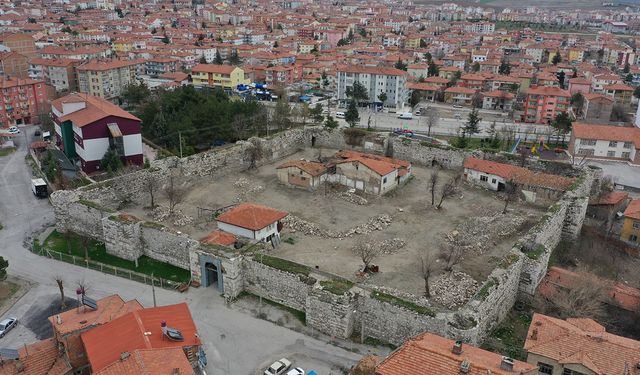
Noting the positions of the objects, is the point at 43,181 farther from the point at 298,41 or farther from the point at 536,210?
the point at 298,41

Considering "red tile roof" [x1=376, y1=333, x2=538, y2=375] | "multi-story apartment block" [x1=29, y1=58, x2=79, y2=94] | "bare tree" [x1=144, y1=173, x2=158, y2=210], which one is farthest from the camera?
"multi-story apartment block" [x1=29, y1=58, x2=79, y2=94]

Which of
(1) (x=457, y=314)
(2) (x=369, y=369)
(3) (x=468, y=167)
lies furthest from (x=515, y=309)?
(3) (x=468, y=167)

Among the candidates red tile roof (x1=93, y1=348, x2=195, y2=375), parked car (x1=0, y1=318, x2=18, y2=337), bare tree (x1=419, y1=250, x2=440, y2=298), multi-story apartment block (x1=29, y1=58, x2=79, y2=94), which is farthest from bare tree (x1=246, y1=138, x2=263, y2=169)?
multi-story apartment block (x1=29, y1=58, x2=79, y2=94)

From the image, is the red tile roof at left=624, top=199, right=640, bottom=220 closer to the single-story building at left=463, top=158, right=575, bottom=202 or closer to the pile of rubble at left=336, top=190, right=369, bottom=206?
the single-story building at left=463, top=158, right=575, bottom=202

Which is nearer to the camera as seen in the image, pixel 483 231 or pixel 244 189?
pixel 483 231

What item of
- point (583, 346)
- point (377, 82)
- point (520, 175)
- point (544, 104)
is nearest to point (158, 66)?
point (377, 82)

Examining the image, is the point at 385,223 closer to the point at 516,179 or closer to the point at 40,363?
the point at 516,179
